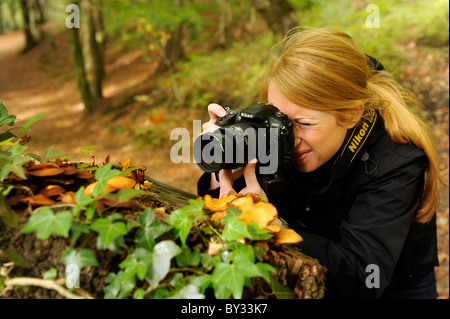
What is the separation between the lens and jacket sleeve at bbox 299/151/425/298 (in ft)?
4.13

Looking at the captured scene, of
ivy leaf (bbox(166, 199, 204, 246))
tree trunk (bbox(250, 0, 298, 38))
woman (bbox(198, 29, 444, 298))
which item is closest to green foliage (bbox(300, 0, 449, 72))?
tree trunk (bbox(250, 0, 298, 38))

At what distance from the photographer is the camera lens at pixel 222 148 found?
133 centimetres

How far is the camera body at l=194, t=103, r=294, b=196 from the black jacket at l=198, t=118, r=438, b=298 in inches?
10.2

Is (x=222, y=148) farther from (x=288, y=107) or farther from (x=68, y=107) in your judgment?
(x=68, y=107)

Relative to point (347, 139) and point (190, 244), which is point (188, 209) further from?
point (347, 139)

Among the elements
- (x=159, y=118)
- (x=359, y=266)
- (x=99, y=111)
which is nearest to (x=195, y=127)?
(x=159, y=118)

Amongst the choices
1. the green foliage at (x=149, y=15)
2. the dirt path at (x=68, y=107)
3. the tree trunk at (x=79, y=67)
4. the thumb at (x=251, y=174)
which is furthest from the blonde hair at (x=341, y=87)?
the tree trunk at (x=79, y=67)

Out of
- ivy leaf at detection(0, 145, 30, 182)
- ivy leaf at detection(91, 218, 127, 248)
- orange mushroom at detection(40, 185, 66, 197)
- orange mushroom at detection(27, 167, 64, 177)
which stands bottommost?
ivy leaf at detection(91, 218, 127, 248)

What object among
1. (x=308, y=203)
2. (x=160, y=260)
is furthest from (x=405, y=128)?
(x=160, y=260)

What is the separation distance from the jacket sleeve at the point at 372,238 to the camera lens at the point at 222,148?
40 centimetres

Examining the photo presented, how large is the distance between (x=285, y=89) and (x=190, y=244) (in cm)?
95

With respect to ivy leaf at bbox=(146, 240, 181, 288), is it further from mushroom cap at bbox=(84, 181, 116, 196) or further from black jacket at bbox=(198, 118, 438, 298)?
black jacket at bbox=(198, 118, 438, 298)

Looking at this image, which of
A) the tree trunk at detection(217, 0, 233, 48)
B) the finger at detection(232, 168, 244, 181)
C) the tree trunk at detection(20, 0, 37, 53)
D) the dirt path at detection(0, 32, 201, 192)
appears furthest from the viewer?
the tree trunk at detection(20, 0, 37, 53)

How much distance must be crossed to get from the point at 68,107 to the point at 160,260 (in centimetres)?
1263
